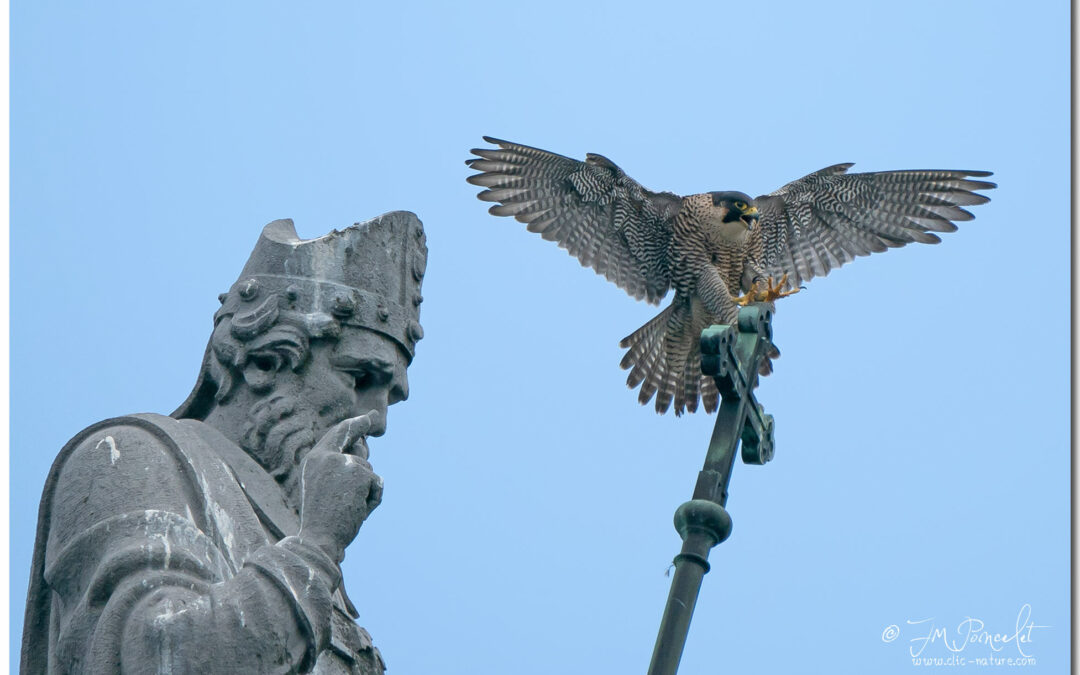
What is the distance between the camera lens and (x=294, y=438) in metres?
4.83

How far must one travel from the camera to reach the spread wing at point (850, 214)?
14609mm

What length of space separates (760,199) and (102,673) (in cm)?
1126

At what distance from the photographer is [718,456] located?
488 centimetres

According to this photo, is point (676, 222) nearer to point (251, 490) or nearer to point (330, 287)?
point (330, 287)

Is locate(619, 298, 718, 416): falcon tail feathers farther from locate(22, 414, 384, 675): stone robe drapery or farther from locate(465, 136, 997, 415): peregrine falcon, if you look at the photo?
locate(22, 414, 384, 675): stone robe drapery

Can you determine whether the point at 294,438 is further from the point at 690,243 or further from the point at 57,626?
the point at 690,243

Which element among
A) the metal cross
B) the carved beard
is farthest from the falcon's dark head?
the carved beard

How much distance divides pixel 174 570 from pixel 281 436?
2.26 feet

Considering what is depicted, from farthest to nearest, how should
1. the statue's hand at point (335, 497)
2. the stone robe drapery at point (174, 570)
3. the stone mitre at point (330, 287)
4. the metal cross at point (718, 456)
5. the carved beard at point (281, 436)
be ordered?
the stone mitre at point (330, 287), the carved beard at point (281, 436), the metal cross at point (718, 456), the statue's hand at point (335, 497), the stone robe drapery at point (174, 570)

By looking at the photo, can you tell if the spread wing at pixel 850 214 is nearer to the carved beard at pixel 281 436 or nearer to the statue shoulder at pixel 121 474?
the carved beard at pixel 281 436

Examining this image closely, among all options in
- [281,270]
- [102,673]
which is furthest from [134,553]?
[281,270]

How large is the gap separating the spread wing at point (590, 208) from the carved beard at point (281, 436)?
382 inches

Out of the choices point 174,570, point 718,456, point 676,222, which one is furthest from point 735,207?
point 174,570

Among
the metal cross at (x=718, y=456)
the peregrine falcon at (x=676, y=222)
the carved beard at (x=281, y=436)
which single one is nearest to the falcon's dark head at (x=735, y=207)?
the peregrine falcon at (x=676, y=222)
